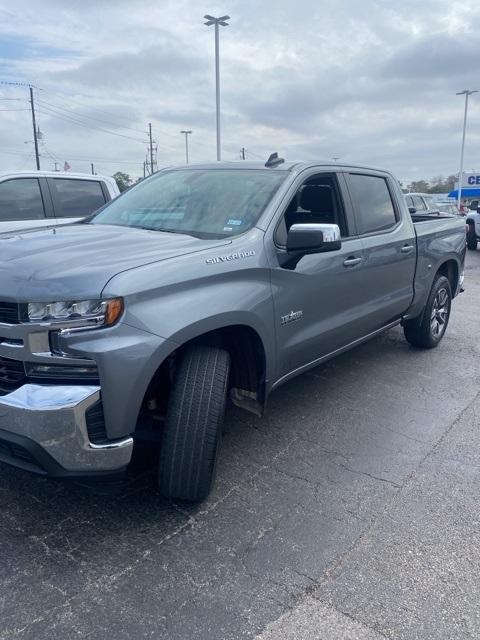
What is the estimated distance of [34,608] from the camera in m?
2.24

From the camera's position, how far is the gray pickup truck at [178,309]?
2359 mm

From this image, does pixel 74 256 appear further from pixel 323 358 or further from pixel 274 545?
pixel 323 358

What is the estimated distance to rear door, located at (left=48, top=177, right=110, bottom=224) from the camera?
7035 millimetres

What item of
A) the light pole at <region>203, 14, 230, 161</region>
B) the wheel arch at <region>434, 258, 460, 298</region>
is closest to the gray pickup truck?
the wheel arch at <region>434, 258, 460, 298</region>

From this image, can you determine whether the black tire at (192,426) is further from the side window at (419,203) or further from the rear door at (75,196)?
the side window at (419,203)

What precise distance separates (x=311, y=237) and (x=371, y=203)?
177cm

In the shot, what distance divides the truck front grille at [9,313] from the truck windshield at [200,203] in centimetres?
124

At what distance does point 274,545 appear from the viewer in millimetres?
2658

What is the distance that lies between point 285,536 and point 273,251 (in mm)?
1582

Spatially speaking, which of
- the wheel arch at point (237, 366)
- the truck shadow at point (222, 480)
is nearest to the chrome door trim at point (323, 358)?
the wheel arch at point (237, 366)

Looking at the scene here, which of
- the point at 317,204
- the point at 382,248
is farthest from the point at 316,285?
the point at 382,248

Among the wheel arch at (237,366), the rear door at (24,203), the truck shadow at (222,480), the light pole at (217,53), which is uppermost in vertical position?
the light pole at (217,53)

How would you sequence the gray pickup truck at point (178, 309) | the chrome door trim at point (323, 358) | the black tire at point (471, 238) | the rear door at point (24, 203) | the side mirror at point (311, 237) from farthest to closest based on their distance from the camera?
the black tire at point (471, 238), the rear door at point (24, 203), the chrome door trim at point (323, 358), the side mirror at point (311, 237), the gray pickup truck at point (178, 309)

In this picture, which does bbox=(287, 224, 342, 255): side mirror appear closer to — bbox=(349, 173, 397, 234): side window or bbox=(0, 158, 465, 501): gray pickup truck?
bbox=(0, 158, 465, 501): gray pickup truck
